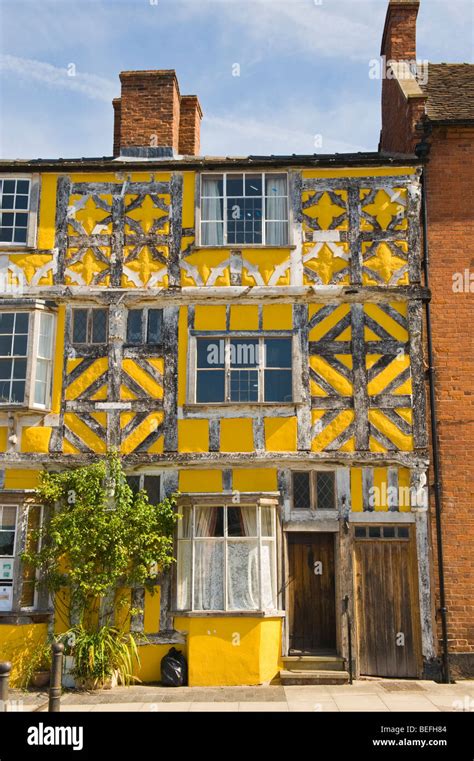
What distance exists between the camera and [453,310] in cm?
1301

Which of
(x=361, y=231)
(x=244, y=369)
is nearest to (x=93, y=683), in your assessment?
(x=244, y=369)

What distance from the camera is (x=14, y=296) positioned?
13.3m

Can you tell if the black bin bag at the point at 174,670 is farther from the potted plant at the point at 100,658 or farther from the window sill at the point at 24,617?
the window sill at the point at 24,617

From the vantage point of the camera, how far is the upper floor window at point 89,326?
13.3 m

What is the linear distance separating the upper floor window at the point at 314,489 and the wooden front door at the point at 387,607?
0.92 meters

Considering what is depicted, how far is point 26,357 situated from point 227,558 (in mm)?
5085

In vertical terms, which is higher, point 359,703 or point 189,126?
point 189,126

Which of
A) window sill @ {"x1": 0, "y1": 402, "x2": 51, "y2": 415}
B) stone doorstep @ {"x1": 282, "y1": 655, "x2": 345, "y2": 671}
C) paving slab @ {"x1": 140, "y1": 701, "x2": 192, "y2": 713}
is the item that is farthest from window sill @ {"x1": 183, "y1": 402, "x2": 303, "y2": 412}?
paving slab @ {"x1": 140, "y1": 701, "x2": 192, "y2": 713}

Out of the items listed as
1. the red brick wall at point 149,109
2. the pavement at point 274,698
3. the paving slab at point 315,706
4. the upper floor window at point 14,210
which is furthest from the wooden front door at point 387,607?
the red brick wall at point 149,109

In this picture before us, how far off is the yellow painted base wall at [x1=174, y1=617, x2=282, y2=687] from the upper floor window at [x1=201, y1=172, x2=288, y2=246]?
681 cm

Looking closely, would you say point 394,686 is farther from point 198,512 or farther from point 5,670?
point 5,670

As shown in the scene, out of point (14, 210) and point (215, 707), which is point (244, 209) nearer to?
point (14, 210)

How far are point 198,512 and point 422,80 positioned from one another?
10568mm

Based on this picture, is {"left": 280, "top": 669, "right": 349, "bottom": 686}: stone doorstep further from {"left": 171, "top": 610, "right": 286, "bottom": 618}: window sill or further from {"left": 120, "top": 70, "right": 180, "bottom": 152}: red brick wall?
{"left": 120, "top": 70, "right": 180, "bottom": 152}: red brick wall
